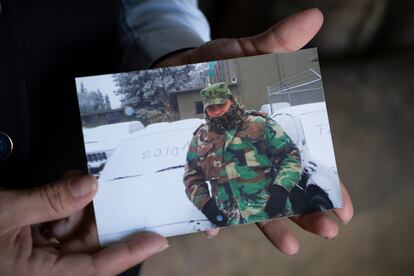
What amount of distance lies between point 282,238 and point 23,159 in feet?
0.96

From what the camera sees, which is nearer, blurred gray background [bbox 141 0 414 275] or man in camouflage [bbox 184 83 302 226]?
man in camouflage [bbox 184 83 302 226]

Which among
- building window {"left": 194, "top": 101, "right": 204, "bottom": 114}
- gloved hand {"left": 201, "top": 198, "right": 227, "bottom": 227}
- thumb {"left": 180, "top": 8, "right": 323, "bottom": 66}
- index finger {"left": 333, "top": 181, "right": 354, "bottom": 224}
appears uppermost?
thumb {"left": 180, "top": 8, "right": 323, "bottom": 66}

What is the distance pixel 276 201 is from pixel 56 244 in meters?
0.22

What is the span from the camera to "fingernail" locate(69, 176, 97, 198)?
14.0 inches

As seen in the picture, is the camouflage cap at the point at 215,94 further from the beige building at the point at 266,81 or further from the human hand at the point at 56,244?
the human hand at the point at 56,244

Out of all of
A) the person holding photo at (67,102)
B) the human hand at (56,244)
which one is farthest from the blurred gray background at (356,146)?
the human hand at (56,244)

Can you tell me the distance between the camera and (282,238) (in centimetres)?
44

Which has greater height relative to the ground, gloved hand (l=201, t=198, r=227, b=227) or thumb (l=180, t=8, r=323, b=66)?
thumb (l=180, t=8, r=323, b=66)

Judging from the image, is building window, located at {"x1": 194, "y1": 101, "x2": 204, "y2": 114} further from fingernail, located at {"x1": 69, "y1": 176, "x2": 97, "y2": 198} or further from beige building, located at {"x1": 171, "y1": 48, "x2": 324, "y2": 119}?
fingernail, located at {"x1": 69, "y1": 176, "x2": 97, "y2": 198}

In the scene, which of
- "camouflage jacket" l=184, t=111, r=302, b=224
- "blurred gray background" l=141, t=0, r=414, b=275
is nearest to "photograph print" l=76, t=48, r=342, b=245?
"camouflage jacket" l=184, t=111, r=302, b=224

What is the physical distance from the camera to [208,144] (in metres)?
0.41

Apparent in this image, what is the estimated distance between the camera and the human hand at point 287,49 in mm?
420

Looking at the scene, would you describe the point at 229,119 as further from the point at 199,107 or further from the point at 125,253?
the point at 125,253

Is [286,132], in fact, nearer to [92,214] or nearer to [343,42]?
[92,214]
